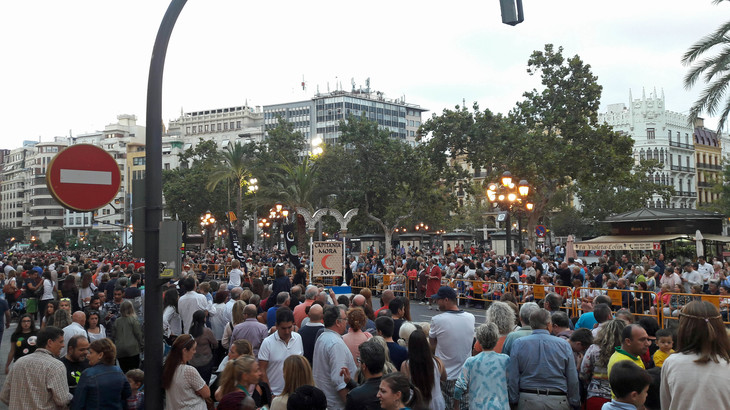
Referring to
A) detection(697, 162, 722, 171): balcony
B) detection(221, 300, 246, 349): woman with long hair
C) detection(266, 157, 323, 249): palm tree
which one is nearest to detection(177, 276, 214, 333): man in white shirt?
detection(221, 300, 246, 349): woman with long hair

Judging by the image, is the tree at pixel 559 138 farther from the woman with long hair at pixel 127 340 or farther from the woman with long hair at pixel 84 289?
the woman with long hair at pixel 127 340

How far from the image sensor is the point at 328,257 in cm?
1756

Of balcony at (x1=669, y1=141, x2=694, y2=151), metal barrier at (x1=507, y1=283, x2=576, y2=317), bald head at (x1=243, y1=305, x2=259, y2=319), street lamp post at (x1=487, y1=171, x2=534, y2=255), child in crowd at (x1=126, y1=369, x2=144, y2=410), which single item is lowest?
metal barrier at (x1=507, y1=283, x2=576, y2=317)

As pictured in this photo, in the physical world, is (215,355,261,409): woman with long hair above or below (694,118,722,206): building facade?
below

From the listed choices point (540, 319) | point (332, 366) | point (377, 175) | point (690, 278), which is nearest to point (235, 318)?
point (332, 366)

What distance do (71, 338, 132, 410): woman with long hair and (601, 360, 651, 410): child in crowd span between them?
4.24 m

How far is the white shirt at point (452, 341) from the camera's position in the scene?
7074 mm

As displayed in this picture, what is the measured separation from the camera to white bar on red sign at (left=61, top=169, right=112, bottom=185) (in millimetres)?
5570

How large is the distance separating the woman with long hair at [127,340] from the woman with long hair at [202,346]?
0.95m

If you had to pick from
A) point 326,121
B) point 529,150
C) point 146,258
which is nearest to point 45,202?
point 326,121

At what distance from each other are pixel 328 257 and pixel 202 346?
909 centimetres

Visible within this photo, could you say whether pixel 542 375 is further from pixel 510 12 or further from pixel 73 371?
pixel 73 371

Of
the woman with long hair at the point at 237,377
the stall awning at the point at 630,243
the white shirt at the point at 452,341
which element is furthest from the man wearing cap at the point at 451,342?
the stall awning at the point at 630,243

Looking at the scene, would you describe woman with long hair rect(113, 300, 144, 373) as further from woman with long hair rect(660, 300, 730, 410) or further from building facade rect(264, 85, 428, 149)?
building facade rect(264, 85, 428, 149)
